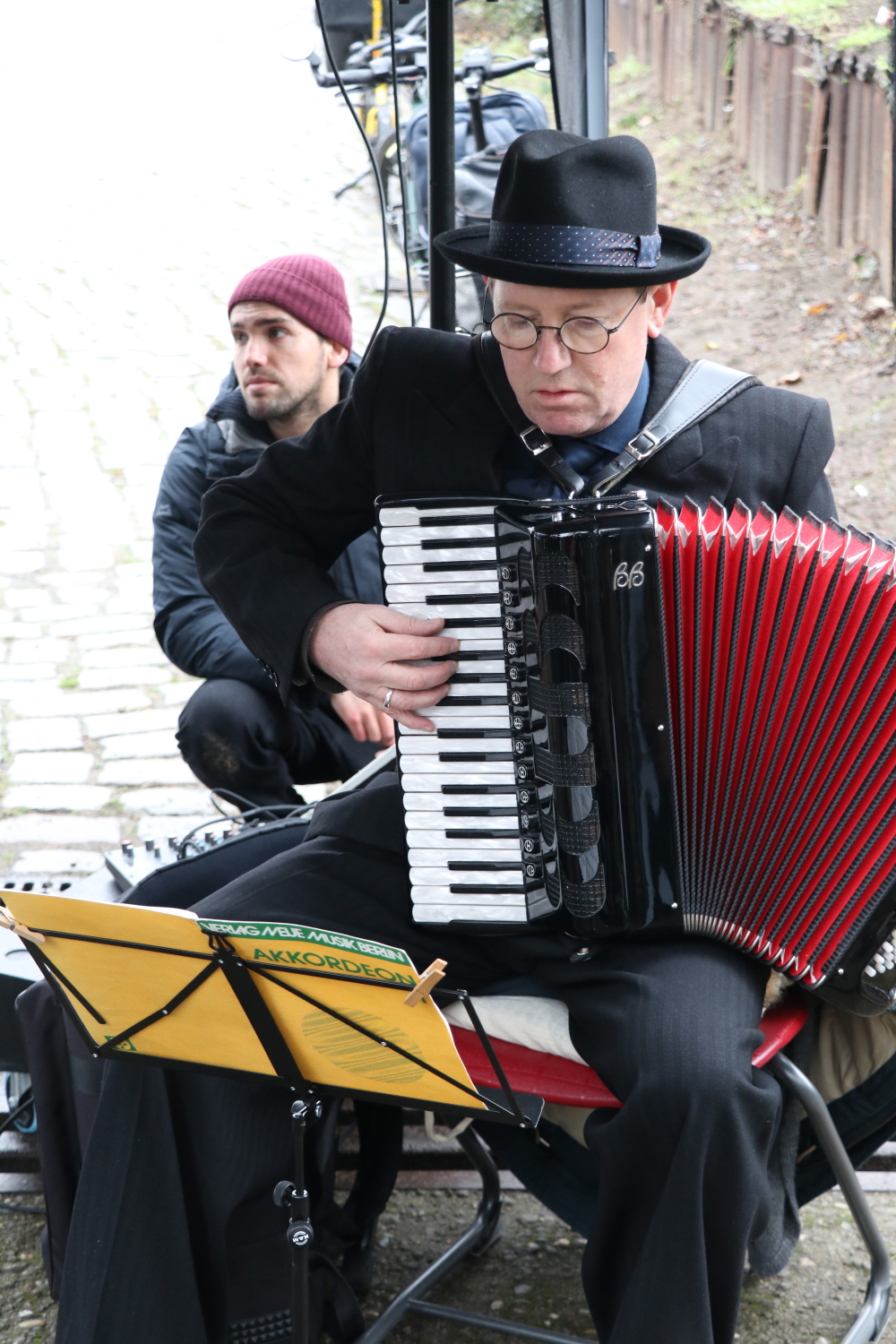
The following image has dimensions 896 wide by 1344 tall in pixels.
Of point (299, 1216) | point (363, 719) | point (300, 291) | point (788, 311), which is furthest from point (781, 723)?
point (788, 311)

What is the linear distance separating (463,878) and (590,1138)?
1.26 ft

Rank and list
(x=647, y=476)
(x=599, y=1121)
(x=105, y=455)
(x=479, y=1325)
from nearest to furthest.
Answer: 1. (x=599, y=1121)
2. (x=647, y=476)
3. (x=479, y=1325)
4. (x=105, y=455)

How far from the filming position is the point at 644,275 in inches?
72.3

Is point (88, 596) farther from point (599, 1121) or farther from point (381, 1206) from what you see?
point (599, 1121)

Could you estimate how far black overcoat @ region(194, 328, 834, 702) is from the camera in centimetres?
196

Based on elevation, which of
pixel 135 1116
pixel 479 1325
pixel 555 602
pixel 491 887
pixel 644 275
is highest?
pixel 644 275

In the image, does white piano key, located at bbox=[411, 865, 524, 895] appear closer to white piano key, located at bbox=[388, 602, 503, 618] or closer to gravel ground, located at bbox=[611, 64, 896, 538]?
white piano key, located at bbox=[388, 602, 503, 618]

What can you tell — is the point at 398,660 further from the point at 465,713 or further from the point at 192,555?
the point at 192,555

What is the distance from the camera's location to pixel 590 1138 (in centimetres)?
173

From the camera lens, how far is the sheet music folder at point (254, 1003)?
1449 mm

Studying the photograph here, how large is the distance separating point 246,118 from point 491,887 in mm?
10063

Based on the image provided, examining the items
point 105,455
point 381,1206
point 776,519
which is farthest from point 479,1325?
point 105,455

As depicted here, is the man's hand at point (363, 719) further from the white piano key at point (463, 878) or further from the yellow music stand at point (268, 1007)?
the yellow music stand at point (268, 1007)

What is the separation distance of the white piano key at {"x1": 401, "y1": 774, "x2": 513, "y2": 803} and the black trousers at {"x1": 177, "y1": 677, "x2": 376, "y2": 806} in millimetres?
1131
